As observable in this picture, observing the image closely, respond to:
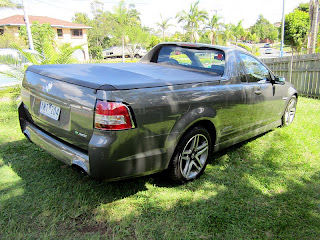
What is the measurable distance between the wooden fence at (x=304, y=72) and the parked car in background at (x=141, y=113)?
20.8ft

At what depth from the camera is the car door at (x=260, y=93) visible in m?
3.83

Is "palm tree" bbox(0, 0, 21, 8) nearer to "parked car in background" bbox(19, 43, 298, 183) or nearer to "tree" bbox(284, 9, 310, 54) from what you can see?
"parked car in background" bbox(19, 43, 298, 183)

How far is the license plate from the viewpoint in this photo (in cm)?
256

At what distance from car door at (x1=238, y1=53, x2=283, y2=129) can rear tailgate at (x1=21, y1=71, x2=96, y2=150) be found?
7.58 feet

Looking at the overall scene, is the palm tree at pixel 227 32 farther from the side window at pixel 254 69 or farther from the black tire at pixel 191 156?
the black tire at pixel 191 156

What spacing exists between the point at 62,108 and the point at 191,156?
4.96 feet

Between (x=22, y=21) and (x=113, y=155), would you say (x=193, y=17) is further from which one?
(x=113, y=155)

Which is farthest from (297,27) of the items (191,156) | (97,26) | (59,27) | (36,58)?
(97,26)

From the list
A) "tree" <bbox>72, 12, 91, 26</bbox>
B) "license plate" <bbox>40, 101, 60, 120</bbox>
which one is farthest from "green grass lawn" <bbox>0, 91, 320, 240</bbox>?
"tree" <bbox>72, 12, 91, 26</bbox>

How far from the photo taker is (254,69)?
13.4 ft

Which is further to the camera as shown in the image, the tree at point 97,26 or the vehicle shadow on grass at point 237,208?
the tree at point 97,26

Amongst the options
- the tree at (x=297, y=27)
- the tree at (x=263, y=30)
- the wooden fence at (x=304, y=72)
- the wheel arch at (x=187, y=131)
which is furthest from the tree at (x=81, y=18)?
the wheel arch at (x=187, y=131)

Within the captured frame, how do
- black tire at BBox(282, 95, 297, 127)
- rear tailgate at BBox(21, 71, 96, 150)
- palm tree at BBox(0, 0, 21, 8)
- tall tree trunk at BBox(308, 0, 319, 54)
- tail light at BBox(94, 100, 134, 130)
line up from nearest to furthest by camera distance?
tail light at BBox(94, 100, 134, 130)
rear tailgate at BBox(21, 71, 96, 150)
black tire at BBox(282, 95, 297, 127)
tall tree trunk at BBox(308, 0, 319, 54)
palm tree at BBox(0, 0, 21, 8)

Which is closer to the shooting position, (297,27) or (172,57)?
(172,57)
